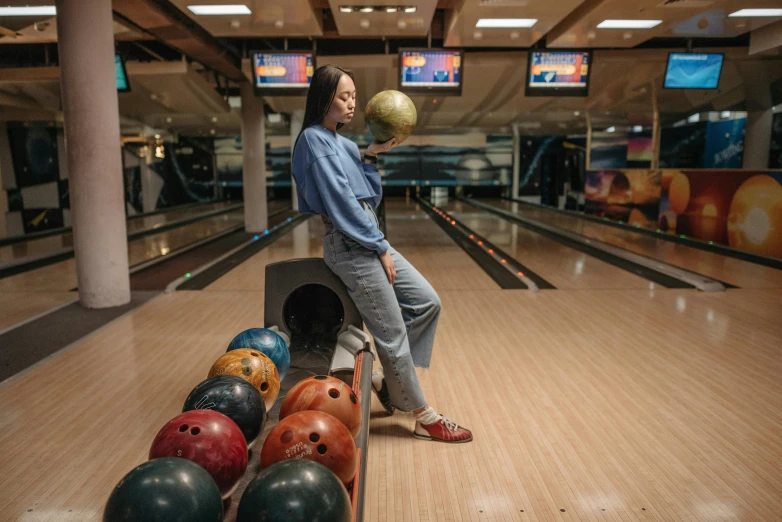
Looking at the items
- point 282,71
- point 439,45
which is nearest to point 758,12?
point 439,45

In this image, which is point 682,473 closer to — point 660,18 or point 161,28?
point 660,18

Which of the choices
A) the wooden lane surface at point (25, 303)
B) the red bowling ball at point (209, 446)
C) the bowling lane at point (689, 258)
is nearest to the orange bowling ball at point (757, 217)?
the bowling lane at point (689, 258)

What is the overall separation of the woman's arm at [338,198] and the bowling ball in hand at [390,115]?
0.79ft

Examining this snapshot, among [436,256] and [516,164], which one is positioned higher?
[516,164]

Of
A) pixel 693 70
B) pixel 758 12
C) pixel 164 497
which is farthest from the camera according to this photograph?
pixel 693 70

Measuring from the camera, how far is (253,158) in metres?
9.22

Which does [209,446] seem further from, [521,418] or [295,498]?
[521,418]

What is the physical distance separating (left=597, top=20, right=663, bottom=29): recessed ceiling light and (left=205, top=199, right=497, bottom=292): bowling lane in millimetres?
2558

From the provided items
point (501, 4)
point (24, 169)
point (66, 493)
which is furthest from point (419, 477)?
point (24, 169)

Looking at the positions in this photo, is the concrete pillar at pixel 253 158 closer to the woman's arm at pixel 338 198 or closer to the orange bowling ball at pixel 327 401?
the woman's arm at pixel 338 198

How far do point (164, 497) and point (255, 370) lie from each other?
769 millimetres

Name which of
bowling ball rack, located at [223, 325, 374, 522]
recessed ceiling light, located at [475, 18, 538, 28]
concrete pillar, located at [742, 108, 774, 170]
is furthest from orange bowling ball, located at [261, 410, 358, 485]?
concrete pillar, located at [742, 108, 774, 170]

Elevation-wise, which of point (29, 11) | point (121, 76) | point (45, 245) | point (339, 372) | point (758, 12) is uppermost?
point (758, 12)

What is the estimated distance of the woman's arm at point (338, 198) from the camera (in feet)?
5.91
